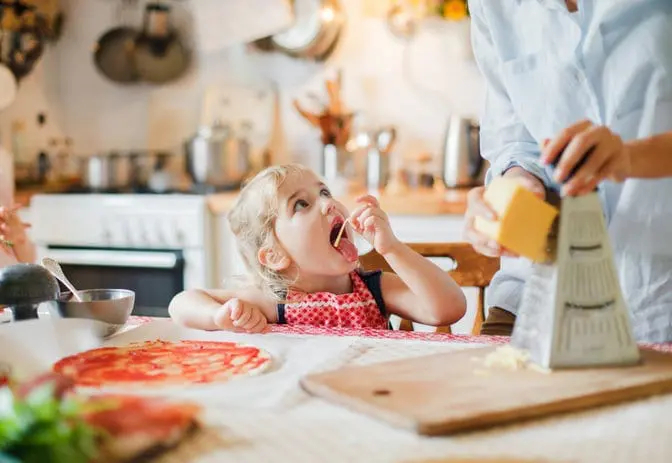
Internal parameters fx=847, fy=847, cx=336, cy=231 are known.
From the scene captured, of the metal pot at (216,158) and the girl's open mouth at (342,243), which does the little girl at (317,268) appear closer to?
the girl's open mouth at (342,243)

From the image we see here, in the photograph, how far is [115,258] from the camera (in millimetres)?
2963

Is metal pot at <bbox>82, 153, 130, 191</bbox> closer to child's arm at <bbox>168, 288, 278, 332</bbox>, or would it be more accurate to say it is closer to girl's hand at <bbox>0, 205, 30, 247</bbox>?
girl's hand at <bbox>0, 205, 30, 247</bbox>

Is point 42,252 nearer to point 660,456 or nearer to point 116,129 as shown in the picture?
point 116,129

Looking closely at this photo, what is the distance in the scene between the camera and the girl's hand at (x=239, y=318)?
4.08ft

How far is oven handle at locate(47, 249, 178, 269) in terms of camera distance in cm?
289

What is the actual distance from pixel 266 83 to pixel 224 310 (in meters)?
2.29

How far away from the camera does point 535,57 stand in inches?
55.5

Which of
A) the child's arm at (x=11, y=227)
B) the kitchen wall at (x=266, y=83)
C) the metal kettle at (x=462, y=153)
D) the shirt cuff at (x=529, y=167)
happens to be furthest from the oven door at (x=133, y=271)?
the shirt cuff at (x=529, y=167)

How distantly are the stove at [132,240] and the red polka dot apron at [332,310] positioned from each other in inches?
56.0

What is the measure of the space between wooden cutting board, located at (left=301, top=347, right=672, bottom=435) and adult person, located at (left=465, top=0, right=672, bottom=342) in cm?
26

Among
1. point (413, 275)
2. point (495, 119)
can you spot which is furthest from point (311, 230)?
point (495, 119)

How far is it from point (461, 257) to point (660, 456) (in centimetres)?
96

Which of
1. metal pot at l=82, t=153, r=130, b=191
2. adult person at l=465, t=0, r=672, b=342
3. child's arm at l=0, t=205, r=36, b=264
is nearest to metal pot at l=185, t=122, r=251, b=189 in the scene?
metal pot at l=82, t=153, r=130, b=191

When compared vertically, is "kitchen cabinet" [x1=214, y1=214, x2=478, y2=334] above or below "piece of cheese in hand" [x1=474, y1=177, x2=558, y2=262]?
below
